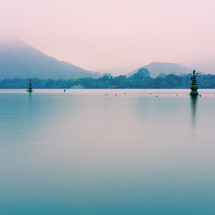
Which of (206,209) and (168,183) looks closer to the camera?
(206,209)

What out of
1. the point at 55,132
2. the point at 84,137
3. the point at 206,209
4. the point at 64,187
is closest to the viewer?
the point at 206,209

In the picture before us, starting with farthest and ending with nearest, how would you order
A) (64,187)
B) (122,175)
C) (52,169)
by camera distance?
1. (52,169)
2. (122,175)
3. (64,187)

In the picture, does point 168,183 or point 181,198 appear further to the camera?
point 168,183

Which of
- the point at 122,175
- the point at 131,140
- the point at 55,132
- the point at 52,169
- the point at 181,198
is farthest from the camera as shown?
the point at 55,132

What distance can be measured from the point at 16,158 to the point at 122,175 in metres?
5.25

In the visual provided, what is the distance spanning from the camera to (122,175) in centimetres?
1105

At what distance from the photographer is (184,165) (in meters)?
12.5

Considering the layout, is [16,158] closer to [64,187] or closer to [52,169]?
[52,169]

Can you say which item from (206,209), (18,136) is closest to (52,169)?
(206,209)

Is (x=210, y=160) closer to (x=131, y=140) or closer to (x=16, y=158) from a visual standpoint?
(x=131, y=140)

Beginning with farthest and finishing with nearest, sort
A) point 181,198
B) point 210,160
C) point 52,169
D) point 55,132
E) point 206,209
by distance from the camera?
point 55,132
point 210,160
point 52,169
point 181,198
point 206,209

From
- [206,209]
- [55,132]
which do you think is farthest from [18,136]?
[206,209]

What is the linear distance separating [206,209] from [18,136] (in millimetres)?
14490

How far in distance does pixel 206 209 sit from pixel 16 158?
340 inches
